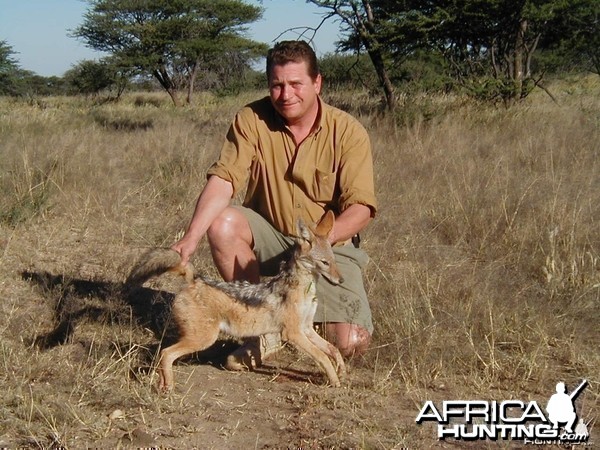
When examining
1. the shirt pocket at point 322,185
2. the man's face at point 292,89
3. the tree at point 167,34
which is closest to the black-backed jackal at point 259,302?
the shirt pocket at point 322,185

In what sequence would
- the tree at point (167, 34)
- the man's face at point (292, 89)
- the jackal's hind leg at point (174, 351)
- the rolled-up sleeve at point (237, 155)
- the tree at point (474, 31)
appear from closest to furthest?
1. the jackal's hind leg at point (174, 351)
2. the man's face at point (292, 89)
3. the rolled-up sleeve at point (237, 155)
4. the tree at point (474, 31)
5. the tree at point (167, 34)

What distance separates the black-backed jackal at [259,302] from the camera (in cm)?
370

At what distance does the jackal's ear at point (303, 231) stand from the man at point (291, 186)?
1.21 feet

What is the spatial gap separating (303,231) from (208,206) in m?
0.69

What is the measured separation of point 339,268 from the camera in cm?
439

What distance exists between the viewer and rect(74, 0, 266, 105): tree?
25.6 meters

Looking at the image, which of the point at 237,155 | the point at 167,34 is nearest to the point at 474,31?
the point at 237,155

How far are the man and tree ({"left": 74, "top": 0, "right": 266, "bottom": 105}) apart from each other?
2081 cm

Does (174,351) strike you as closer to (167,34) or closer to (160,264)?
(160,264)

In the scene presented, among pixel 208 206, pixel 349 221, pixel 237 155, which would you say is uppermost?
pixel 237 155

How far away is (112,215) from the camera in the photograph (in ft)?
21.7

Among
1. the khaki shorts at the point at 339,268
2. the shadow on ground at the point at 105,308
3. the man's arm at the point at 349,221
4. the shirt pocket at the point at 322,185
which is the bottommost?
the shadow on ground at the point at 105,308

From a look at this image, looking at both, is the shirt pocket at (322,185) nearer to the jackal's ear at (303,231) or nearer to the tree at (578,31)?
the jackal's ear at (303,231)

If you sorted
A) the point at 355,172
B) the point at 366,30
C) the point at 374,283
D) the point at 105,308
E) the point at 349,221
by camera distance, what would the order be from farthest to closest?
the point at 366,30
the point at 374,283
the point at 105,308
the point at 355,172
the point at 349,221
